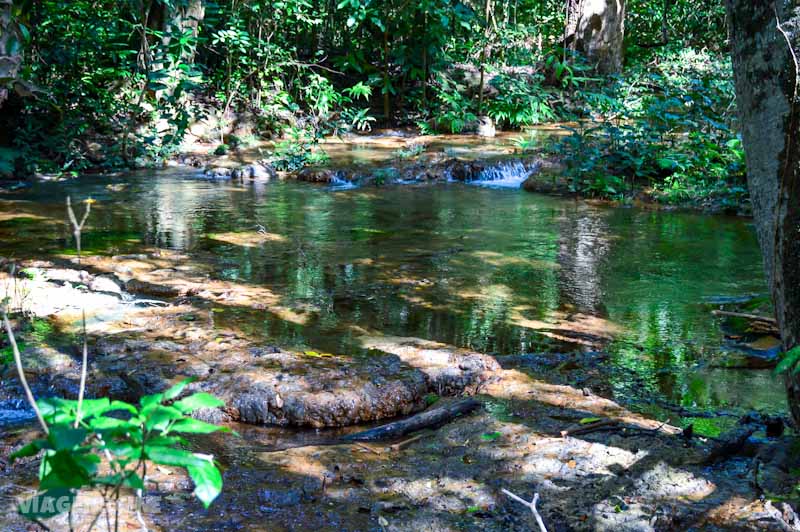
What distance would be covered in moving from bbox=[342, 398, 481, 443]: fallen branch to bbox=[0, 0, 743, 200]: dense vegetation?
16.6ft

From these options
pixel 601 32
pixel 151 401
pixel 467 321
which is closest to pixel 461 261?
pixel 467 321

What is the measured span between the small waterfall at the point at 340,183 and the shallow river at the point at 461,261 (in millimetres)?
290

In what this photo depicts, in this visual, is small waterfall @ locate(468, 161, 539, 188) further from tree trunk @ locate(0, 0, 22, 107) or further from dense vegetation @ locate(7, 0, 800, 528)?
tree trunk @ locate(0, 0, 22, 107)

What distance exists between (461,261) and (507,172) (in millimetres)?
6100

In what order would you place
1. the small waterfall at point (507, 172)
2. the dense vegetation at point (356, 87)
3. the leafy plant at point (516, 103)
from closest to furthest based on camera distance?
the dense vegetation at point (356, 87), the small waterfall at point (507, 172), the leafy plant at point (516, 103)

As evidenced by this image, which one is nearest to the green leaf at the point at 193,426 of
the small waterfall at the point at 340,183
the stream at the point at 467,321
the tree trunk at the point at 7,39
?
the stream at the point at 467,321

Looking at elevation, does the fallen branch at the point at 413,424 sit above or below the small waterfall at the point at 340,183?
below

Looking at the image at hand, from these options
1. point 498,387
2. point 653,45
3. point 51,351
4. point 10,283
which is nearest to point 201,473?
point 498,387

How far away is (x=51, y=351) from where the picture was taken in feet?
15.3

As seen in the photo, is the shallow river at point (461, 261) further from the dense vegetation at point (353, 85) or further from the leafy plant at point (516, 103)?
the leafy plant at point (516, 103)

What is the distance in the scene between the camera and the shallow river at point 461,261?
536 centimetres

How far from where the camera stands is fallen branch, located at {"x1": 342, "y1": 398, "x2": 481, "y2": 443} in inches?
155

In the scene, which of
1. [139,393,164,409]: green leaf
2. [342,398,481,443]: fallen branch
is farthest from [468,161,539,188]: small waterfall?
[139,393,164,409]: green leaf

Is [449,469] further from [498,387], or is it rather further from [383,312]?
[383,312]
